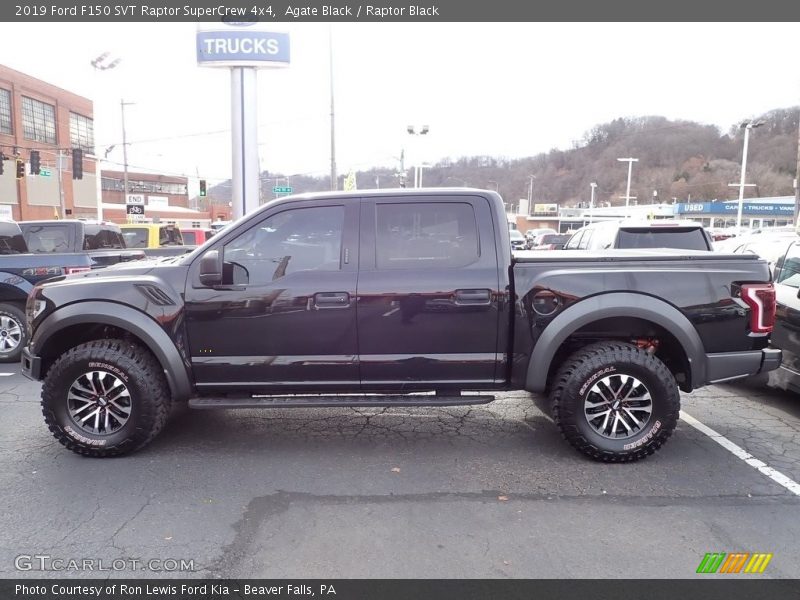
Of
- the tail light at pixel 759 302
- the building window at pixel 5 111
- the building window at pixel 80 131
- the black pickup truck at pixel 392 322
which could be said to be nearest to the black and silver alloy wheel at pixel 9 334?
the black pickup truck at pixel 392 322

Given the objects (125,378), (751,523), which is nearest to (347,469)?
(125,378)

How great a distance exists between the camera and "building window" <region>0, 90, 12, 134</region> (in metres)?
39.7

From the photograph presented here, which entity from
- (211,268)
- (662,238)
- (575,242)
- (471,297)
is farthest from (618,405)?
(575,242)

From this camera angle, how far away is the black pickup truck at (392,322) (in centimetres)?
414

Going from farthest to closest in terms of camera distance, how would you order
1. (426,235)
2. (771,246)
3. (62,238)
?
(62,238) → (771,246) → (426,235)

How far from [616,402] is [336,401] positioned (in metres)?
2.10

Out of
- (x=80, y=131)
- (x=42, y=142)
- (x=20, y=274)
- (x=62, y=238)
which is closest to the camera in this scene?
(x=20, y=274)

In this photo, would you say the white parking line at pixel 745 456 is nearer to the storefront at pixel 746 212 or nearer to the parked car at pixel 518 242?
the parked car at pixel 518 242

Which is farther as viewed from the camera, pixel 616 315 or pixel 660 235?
pixel 660 235

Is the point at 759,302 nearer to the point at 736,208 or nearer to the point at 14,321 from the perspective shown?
the point at 14,321

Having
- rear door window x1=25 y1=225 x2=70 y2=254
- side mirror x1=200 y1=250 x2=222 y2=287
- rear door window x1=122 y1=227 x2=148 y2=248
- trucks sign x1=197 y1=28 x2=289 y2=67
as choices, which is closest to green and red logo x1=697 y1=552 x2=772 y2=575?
side mirror x1=200 y1=250 x2=222 y2=287

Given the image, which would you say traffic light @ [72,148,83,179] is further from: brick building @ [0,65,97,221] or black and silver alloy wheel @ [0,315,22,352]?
black and silver alloy wheel @ [0,315,22,352]

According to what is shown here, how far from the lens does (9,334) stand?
297 inches

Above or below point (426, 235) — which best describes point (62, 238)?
below
